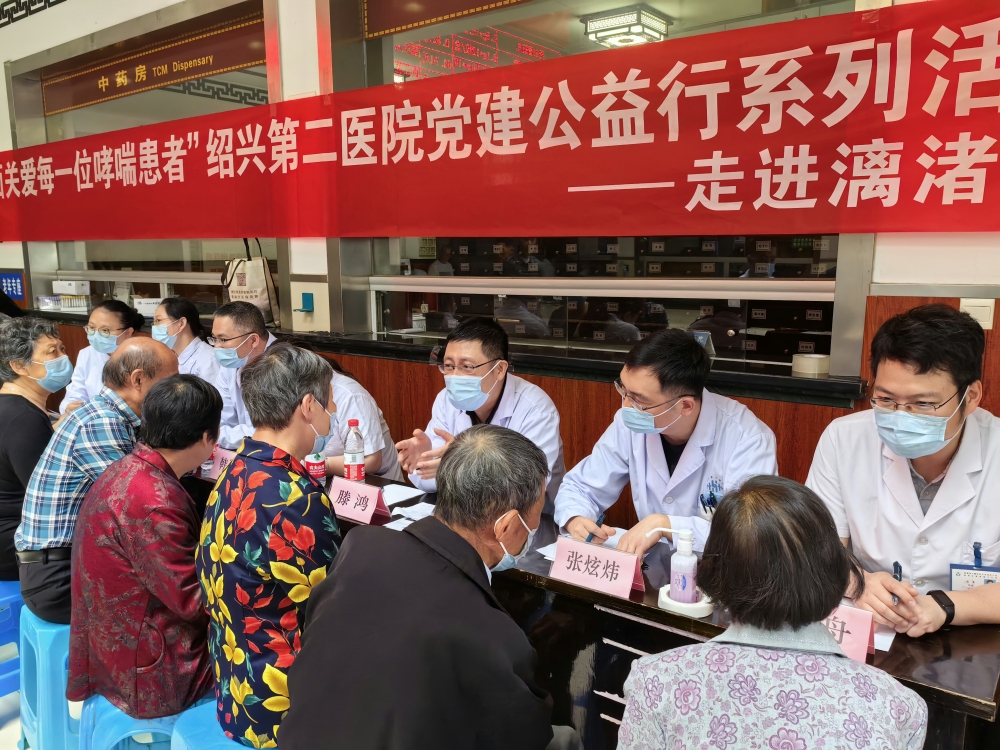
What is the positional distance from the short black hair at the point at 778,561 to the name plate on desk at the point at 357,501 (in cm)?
124

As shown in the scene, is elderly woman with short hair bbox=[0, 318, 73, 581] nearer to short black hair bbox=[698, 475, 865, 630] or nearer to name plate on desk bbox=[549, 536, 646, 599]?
name plate on desk bbox=[549, 536, 646, 599]

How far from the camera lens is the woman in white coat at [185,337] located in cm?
Answer: 362

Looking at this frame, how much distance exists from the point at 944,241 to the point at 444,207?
200cm

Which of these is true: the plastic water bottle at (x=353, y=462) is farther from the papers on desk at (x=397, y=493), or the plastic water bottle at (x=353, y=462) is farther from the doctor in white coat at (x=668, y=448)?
the doctor in white coat at (x=668, y=448)

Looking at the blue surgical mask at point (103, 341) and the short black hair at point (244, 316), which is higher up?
the short black hair at point (244, 316)

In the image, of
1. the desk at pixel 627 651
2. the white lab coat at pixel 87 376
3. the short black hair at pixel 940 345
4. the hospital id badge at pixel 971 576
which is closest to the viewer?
the desk at pixel 627 651

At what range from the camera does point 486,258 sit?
156 inches

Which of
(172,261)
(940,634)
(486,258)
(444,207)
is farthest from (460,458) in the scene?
(172,261)

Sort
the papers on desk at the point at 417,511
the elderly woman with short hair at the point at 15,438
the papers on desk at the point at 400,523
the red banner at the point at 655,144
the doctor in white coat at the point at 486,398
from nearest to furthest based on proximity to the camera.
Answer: the papers on desk at the point at 400,523
the papers on desk at the point at 417,511
the red banner at the point at 655,144
the elderly woman with short hair at the point at 15,438
the doctor in white coat at the point at 486,398

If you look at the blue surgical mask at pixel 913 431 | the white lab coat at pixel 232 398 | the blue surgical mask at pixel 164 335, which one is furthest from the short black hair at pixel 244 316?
the blue surgical mask at pixel 913 431

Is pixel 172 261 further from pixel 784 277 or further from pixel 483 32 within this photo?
pixel 784 277

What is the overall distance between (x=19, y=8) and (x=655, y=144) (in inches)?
213

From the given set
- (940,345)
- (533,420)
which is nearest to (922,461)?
(940,345)

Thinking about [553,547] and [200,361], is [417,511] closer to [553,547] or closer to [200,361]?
[553,547]
